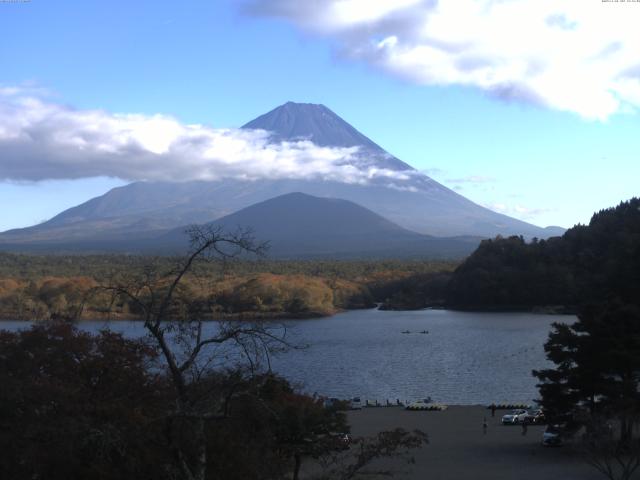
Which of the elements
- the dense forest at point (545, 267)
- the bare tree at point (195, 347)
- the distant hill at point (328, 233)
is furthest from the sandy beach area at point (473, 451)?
the distant hill at point (328, 233)

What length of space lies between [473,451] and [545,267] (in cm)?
3784

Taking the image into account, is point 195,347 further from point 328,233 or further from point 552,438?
point 328,233

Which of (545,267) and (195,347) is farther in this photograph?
(545,267)

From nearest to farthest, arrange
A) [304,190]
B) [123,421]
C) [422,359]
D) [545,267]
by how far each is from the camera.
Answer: [123,421] → [422,359] → [545,267] → [304,190]

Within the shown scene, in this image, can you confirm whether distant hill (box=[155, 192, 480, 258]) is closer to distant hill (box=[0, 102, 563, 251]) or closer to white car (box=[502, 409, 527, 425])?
distant hill (box=[0, 102, 563, 251])

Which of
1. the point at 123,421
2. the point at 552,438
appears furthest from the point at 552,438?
the point at 123,421

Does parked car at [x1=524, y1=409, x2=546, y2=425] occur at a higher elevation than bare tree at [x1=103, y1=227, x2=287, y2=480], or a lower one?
lower

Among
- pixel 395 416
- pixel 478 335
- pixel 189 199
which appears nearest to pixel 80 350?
pixel 395 416

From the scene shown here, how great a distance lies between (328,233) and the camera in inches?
5261

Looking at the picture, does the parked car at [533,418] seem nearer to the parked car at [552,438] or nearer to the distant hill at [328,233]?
the parked car at [552,438]

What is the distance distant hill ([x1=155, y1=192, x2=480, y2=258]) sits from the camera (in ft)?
367

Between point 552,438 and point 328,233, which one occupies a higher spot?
point 328,233

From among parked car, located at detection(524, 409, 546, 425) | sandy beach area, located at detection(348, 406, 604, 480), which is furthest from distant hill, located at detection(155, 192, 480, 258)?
parked car, located at detection(524, 409, 546, 425)

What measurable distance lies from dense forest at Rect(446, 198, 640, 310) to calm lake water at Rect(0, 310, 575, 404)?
500 centimetres
